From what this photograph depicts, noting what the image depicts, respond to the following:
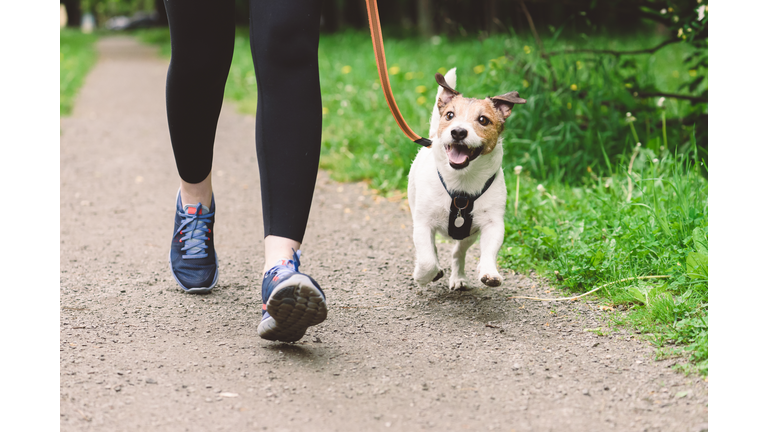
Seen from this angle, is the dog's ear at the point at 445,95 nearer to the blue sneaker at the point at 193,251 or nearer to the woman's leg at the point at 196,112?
the woman's leg at the point at 196,112

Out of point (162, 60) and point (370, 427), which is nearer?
point (370, 427)

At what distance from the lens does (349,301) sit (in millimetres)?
2816

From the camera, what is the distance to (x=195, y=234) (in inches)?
111

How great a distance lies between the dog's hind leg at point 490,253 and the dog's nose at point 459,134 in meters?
0.38

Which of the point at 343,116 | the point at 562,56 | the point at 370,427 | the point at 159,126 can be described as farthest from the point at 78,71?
the point at 370,427

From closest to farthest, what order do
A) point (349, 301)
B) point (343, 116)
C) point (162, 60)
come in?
point (349, 301), point (343, 116), point (162, 60)

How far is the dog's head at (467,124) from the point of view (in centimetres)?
266

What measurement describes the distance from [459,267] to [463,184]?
43 cm

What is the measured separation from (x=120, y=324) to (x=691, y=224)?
7.74 ft

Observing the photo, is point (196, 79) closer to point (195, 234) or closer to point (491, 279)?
point (195, 234)

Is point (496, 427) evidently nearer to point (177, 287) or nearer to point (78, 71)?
point (177, 287)

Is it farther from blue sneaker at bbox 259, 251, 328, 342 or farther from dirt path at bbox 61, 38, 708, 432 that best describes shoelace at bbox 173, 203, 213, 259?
blue sneaker at bbox 259, 251, 328, 342

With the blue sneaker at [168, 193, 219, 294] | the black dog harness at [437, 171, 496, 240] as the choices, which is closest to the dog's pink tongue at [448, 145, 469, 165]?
the black dog harness at [437, 171, 496, 240]

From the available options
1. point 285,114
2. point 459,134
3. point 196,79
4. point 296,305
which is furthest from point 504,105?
point 296,305
